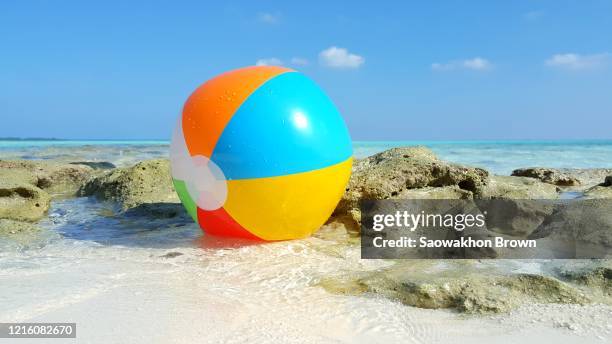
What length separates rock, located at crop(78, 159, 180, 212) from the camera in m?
5.46

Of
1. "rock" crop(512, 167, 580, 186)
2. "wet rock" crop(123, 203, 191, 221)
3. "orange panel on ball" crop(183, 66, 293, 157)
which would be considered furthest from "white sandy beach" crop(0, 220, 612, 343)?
"rock" crop(512, 167, 580, 186)

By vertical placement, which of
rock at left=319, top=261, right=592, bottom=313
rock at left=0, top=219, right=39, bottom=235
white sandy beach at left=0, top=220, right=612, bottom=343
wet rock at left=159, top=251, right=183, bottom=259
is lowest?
white sandy beach at left=0, top=220, right=612, bottom=343

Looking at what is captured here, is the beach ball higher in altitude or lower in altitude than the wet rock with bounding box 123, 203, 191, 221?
higher

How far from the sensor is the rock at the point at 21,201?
15.6 ft

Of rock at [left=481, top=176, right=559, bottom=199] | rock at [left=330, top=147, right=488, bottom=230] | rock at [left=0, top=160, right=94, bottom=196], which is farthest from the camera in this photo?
rock at [left=0, top=160, right=94, bottom=196]

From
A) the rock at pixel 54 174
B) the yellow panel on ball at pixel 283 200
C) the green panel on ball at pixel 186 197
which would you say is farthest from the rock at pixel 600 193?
the rock at pixel 54 174

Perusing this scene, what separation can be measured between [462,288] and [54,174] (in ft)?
22.2

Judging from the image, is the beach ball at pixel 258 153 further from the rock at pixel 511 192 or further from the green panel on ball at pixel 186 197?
the rock at pixel 511 192

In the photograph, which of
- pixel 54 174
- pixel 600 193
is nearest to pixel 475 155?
pixel 600 193

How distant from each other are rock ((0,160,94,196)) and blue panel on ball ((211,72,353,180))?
459 cm

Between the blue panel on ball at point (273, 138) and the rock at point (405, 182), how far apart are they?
101 centimetres

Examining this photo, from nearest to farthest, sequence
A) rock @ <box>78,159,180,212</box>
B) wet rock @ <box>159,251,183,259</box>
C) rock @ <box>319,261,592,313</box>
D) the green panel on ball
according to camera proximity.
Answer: rock @ <box>319,261,592,313</box> < wet rock @ <box>159,251,183,259</box> < the green panel on ball < rock @ <box>78,159,180,212</box>

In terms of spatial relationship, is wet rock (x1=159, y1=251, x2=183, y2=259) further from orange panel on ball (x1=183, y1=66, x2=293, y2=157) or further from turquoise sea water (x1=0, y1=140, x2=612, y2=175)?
turquoise sea water (x1=0, y1=140, x2=612, y2=175)

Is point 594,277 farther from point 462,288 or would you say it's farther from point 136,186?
point 136,186
